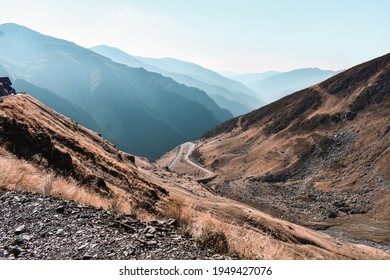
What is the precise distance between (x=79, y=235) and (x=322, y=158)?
3908 inches

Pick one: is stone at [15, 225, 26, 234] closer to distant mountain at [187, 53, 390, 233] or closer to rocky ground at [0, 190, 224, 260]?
rocky ground at [0, 190, 224, 260]

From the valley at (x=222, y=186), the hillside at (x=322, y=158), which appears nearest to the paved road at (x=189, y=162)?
the valley at (x=222, y=186)

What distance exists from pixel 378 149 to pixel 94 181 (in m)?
85.0

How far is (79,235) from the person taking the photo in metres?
7.96

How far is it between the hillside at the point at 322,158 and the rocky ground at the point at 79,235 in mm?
58976

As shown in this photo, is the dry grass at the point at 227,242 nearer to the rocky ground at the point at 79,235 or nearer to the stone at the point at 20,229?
the rocky ground at the point at 79,235

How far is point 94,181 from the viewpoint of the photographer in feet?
75.5

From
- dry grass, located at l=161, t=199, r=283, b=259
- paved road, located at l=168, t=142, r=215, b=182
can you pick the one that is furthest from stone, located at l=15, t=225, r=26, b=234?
paved road, located at l=168, t=142, r=215, b=182

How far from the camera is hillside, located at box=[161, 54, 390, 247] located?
71.9 metres

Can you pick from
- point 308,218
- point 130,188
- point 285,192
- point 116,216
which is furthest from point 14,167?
point 285,192

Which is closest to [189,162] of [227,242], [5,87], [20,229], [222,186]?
[222,186]

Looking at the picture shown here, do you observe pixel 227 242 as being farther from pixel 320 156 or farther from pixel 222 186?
pixel 320 156

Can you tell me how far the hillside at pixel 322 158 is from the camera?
7194 cm
